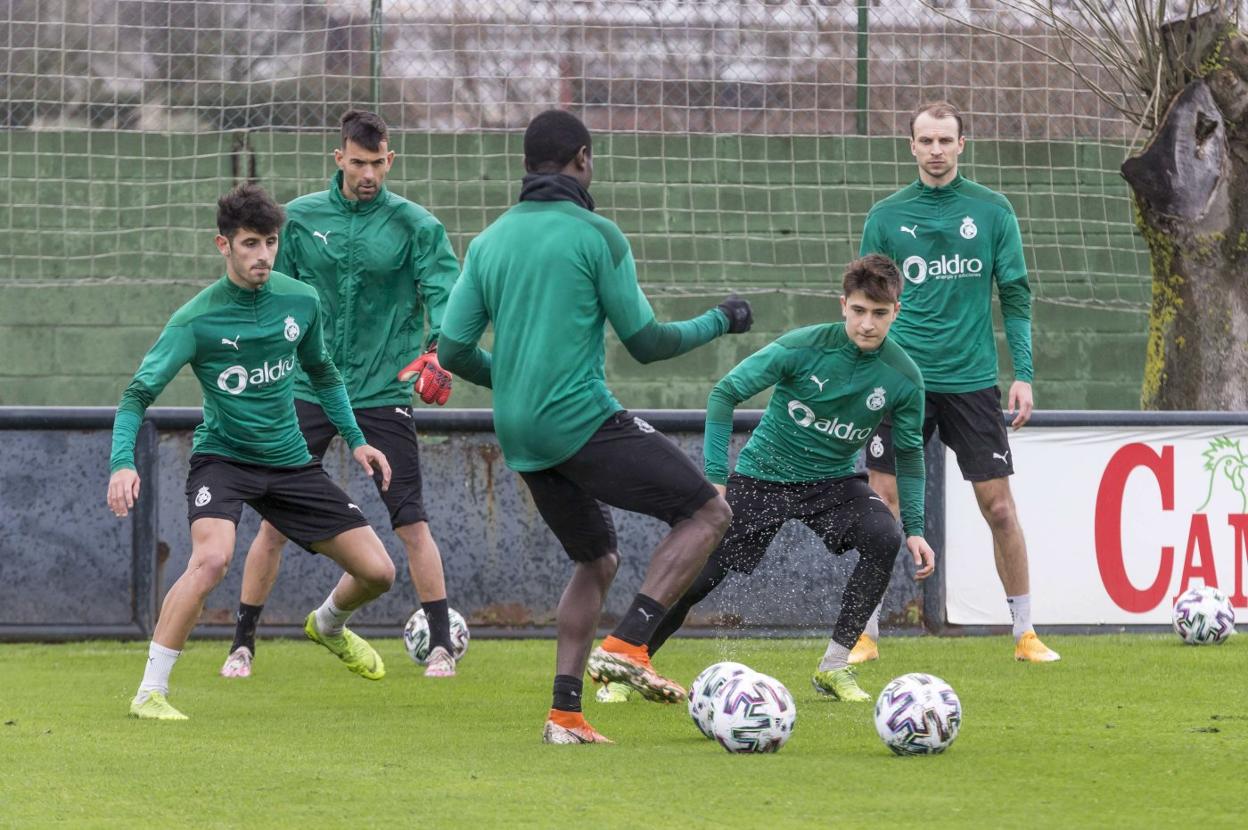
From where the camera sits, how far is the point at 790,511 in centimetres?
684

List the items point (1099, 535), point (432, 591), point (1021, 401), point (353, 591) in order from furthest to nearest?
point (1099, 535) → point (1021, 401) → point (432, 591) → point (353, 591)

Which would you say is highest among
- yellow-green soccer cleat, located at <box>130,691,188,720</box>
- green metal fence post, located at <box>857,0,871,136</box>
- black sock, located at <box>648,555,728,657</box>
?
green metal fence post, located at <box>857,0,871,136</box>

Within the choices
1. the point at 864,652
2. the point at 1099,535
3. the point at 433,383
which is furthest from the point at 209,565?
the point at 1099,535

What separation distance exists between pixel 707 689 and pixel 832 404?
5.55ft

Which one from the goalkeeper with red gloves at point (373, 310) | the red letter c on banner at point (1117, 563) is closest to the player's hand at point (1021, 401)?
the red letter c on banner at point (1117, 563)

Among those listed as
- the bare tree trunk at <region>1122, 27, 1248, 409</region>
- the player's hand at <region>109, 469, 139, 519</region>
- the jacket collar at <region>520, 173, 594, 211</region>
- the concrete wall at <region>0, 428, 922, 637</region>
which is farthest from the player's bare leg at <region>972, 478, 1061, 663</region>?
the player's hand at <region>109, 469, 139, 519</region>

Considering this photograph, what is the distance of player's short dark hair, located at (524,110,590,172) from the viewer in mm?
5340

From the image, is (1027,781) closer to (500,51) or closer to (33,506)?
(33,506)

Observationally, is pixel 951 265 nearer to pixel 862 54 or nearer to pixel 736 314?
pixel 736 314

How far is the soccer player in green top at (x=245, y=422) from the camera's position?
252 inches

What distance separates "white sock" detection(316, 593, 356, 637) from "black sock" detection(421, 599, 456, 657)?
401mm

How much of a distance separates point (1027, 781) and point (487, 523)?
17.1ft

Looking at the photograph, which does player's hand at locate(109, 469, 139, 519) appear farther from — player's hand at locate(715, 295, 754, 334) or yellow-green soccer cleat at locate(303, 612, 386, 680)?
player's hand at locate(715, 295, 754, 334)

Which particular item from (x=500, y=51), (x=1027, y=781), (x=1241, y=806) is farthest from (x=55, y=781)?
(x=500, y=51)
